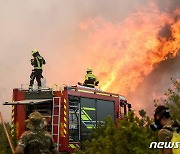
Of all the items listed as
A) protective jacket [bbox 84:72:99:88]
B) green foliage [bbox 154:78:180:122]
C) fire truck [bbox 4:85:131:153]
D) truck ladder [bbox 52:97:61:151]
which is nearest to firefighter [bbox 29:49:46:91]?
fire truck [bbox 4:85:131:153]

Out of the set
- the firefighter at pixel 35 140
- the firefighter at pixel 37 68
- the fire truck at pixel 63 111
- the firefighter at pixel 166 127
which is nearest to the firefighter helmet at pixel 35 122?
the firefighter at pixel 35 140

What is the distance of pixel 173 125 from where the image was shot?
4.71 meters

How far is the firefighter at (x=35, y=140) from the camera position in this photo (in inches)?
194

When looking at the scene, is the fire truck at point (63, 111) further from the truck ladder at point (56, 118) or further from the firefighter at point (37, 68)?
the firefighter at point (37, 68)

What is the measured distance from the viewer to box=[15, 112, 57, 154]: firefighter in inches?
194

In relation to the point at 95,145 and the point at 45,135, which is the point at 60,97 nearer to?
the point at 95,145

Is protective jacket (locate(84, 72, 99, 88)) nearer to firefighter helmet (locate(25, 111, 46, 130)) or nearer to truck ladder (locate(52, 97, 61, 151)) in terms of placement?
truck ladder (locate(52, 97, 61, 151))

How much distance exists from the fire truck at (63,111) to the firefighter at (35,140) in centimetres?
637

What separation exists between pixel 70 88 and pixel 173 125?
730 centimetres

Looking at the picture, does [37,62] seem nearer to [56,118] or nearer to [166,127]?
[56,118]

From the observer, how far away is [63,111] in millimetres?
11594

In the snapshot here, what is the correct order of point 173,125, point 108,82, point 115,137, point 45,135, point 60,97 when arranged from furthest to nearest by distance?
point 108,82 < point 60,97 < point 115,137 < point 45,135 < point 173,125

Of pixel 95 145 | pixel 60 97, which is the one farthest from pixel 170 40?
pixel 95 145

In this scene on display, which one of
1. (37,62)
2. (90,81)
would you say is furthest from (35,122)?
(90,81)
